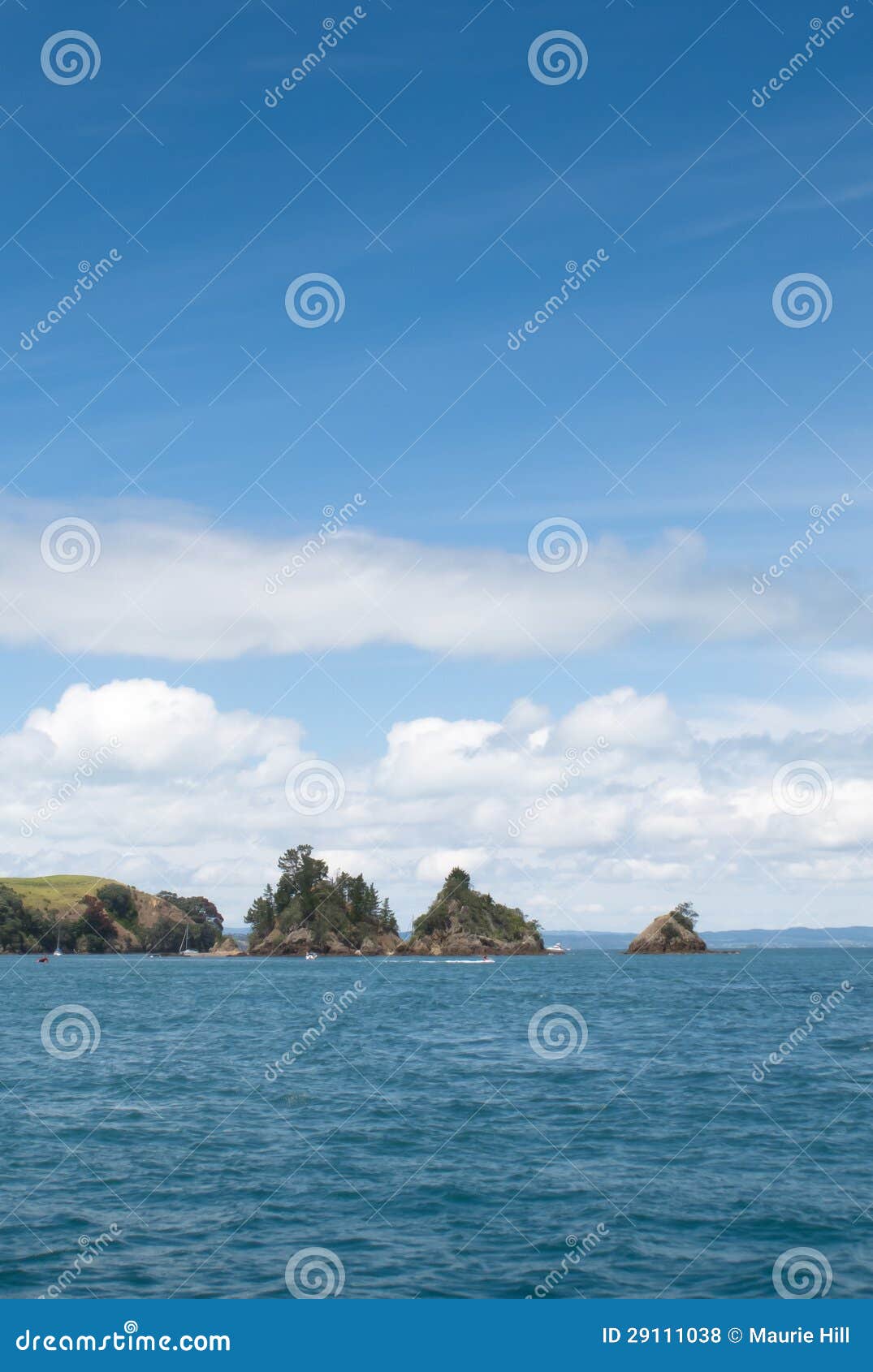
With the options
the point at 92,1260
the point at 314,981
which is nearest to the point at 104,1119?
the point at 92,1260

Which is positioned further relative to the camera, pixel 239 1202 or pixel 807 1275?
Result: pixel 239 1202

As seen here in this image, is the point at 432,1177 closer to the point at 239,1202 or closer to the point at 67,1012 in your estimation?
the point at 239,1202

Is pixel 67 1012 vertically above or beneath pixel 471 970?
beneath

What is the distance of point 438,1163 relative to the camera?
2762 centimetres

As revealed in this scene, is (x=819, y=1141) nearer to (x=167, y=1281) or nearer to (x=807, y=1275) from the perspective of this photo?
(x=807, y=1275)

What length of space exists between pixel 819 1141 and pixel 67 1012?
237ft

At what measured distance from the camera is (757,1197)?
24453 millimetres

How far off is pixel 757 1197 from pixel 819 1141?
23.8 feet

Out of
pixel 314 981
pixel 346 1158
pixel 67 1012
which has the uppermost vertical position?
pixel 314 981

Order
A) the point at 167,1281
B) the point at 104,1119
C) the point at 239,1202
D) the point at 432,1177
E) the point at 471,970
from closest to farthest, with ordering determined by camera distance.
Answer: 1. the point at 167,1281
2. the point at 239,1202
3. the point at 432,1177
4. the point at 104,1119
5. the point at 471,970

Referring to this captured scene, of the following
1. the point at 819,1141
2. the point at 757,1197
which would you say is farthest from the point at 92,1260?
the point at 819,1141

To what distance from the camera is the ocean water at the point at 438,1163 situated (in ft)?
63.9

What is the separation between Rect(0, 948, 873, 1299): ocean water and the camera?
63.9ft

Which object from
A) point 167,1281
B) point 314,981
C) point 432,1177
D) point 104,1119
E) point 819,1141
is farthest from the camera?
point 314,981
